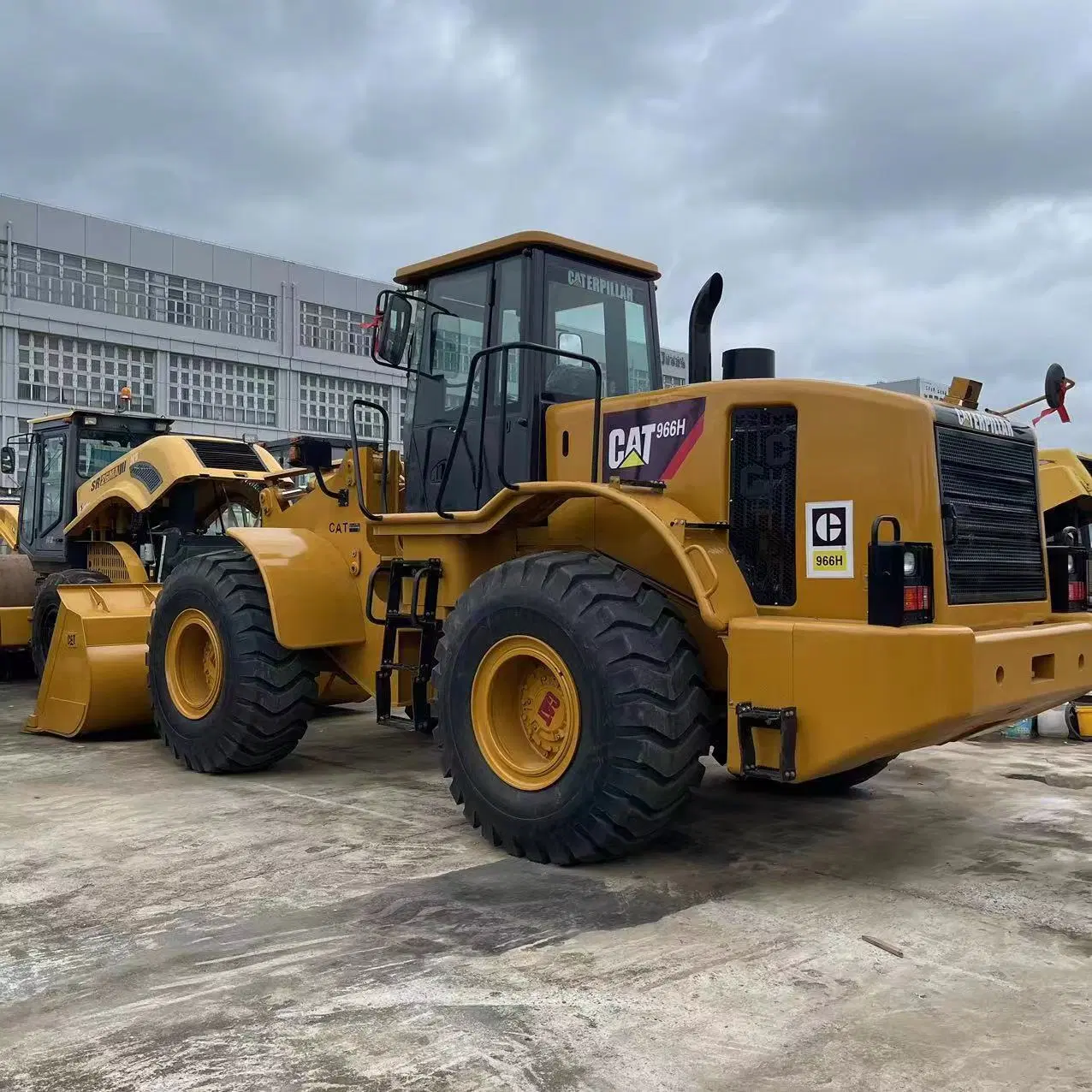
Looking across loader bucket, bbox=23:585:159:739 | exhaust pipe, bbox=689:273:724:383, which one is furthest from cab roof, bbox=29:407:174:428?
exhaust pipe, bbox=689:273:724:383

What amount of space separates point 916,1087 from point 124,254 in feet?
78.3

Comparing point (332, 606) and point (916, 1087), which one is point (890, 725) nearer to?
point (916, 1087)

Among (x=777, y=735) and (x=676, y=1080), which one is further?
(x=777, y=735)

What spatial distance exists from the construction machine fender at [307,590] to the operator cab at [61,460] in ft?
18.5

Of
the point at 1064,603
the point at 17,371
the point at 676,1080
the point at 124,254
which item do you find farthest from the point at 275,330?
the point at 676,1080

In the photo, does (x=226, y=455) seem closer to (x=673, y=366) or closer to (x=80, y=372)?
(x=673, y=366)

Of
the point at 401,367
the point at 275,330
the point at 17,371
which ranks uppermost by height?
the point at 275,330

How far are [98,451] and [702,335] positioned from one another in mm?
8380

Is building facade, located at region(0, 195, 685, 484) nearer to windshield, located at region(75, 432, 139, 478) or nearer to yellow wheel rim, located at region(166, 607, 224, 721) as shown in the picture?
windshield, located at region(75, 432, 139, 478)

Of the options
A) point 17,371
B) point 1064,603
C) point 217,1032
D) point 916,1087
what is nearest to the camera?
point 916,1087

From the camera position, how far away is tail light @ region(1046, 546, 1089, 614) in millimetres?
5305

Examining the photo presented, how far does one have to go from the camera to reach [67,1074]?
2.81 metres

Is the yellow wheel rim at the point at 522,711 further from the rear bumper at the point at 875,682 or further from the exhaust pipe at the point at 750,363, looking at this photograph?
the exhaust pipe at the point at 750,363

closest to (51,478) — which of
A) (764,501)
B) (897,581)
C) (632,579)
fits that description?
(632,579)
